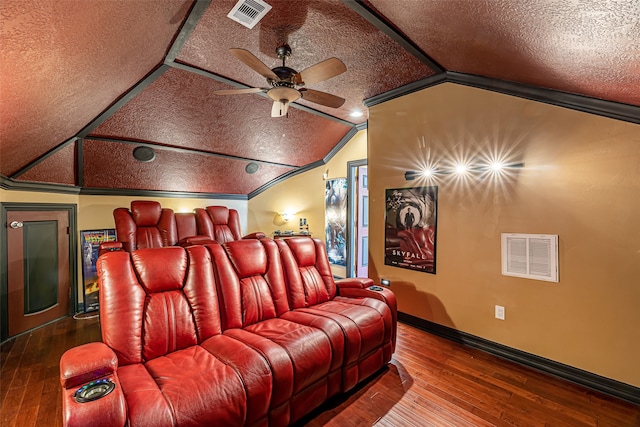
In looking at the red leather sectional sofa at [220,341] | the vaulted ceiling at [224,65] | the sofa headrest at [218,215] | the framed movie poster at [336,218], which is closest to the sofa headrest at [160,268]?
the red leather sectional sofa at [220,341]

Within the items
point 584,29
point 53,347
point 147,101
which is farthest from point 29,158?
point 584,29

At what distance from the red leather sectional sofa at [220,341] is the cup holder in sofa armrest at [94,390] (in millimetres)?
17

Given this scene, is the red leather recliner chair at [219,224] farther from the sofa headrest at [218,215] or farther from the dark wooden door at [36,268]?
the dark wooden door at [36,268]

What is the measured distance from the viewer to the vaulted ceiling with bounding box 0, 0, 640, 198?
152 cm

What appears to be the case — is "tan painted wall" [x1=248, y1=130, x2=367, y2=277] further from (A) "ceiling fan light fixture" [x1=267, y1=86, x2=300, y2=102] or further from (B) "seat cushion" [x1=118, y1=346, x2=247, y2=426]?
(B) "seat cushion" [x1=118, y1=346, x2=247, y2=426]

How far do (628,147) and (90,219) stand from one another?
6180mm

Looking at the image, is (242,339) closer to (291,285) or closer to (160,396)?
(160,396)

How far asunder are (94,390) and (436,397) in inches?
84.1

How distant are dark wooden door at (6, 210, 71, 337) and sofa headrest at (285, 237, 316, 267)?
3.07 meters

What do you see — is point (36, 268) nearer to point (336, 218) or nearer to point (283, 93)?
point (283, 93)

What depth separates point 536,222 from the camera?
8.14ft

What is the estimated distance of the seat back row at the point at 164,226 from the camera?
407cm

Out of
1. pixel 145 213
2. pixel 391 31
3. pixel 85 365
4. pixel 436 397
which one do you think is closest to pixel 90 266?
pixel 145 213

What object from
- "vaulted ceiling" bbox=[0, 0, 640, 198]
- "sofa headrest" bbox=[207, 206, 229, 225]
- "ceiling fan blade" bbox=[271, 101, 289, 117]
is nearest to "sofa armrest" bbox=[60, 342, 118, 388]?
"vaulted ceiling" bbox=[0, 0, 640, 198]
